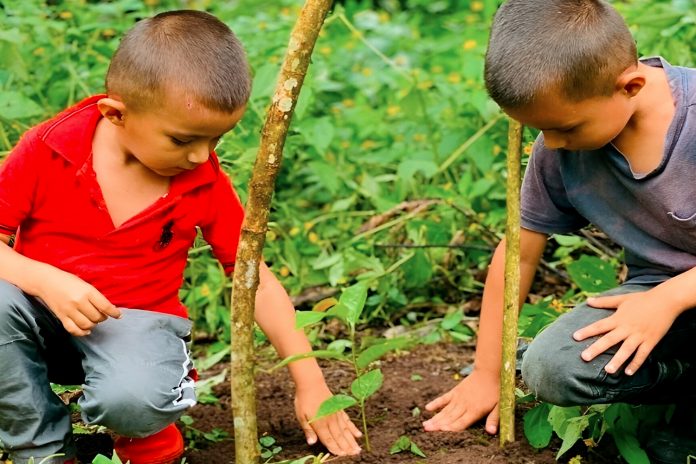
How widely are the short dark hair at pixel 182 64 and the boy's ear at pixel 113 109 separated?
2cm

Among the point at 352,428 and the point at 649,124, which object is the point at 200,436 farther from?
the point at 649,124

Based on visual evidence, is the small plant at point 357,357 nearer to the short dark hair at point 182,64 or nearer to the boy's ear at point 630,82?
the short dark hair at point 182,64

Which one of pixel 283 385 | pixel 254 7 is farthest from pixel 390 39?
pixel 283 385

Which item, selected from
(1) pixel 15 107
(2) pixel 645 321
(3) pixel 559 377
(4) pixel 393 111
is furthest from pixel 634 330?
(4) pixel 393 111

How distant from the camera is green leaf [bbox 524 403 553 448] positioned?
2100 mm

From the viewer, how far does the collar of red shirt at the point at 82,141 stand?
2.03 m

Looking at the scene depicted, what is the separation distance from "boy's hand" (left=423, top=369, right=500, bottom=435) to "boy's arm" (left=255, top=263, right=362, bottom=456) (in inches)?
8.4

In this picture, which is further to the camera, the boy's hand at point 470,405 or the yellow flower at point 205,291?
the yellow flower at point 205,291

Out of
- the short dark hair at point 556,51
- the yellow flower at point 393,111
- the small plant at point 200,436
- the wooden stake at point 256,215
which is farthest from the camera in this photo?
the yellow flower at point 393,111

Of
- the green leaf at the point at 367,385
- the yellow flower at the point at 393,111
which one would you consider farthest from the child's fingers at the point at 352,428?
the yellow flower at the point at 393,111

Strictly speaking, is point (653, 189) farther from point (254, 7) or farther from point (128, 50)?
point (254, 7)

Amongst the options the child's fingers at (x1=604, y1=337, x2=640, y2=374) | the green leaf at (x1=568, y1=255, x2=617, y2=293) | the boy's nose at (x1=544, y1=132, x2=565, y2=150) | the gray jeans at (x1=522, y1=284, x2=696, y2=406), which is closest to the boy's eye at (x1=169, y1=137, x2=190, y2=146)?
the boy's nose at (x1=544, y1=132, x2=565, y2=150)

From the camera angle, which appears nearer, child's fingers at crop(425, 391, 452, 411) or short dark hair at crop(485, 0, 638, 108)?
short dark hair at crop(485, 0, 638, 108)

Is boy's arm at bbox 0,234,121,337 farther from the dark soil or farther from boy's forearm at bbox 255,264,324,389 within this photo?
the dark soil
